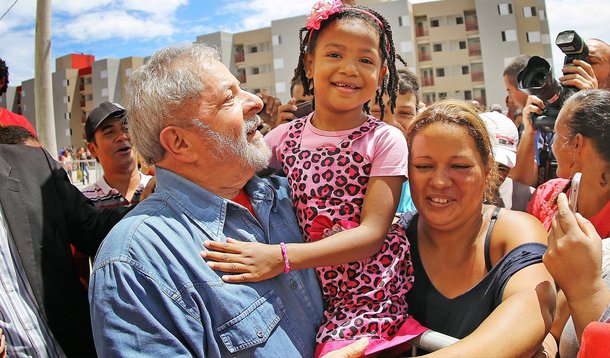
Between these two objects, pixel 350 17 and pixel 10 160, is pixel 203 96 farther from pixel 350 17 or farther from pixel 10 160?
pixel 10 160

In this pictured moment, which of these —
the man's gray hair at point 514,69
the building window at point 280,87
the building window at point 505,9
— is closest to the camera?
the man's gray hair at point 514,69

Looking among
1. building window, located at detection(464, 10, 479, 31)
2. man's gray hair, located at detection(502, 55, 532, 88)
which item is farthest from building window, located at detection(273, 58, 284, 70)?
man's gray hair, located at detection(502, 55, 532, 88)

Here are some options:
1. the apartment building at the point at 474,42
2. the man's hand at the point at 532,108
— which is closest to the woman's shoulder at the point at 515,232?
the man's hand at the point at 532,108

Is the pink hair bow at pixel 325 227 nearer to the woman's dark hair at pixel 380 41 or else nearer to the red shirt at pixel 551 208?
the woman's dark hair at pixel 380 41

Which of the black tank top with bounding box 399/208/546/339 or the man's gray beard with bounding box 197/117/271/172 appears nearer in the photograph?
the black tank top with bounding box 399/208/546/339

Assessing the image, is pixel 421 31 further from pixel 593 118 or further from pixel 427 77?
pixel 593 118

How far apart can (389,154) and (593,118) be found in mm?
1243

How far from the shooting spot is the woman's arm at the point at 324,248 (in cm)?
184

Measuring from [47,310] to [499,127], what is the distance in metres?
3.04

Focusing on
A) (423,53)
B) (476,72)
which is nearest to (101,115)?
(476,72)

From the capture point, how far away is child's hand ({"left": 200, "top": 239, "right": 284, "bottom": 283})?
5.99ft

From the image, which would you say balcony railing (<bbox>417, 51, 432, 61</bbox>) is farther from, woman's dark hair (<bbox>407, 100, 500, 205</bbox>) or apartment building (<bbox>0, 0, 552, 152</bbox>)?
woman's dark hair (<bbox>407, 100, 500, 205</bbox>)

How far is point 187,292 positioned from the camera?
1.75 m

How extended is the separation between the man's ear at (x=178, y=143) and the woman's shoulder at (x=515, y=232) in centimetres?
126
